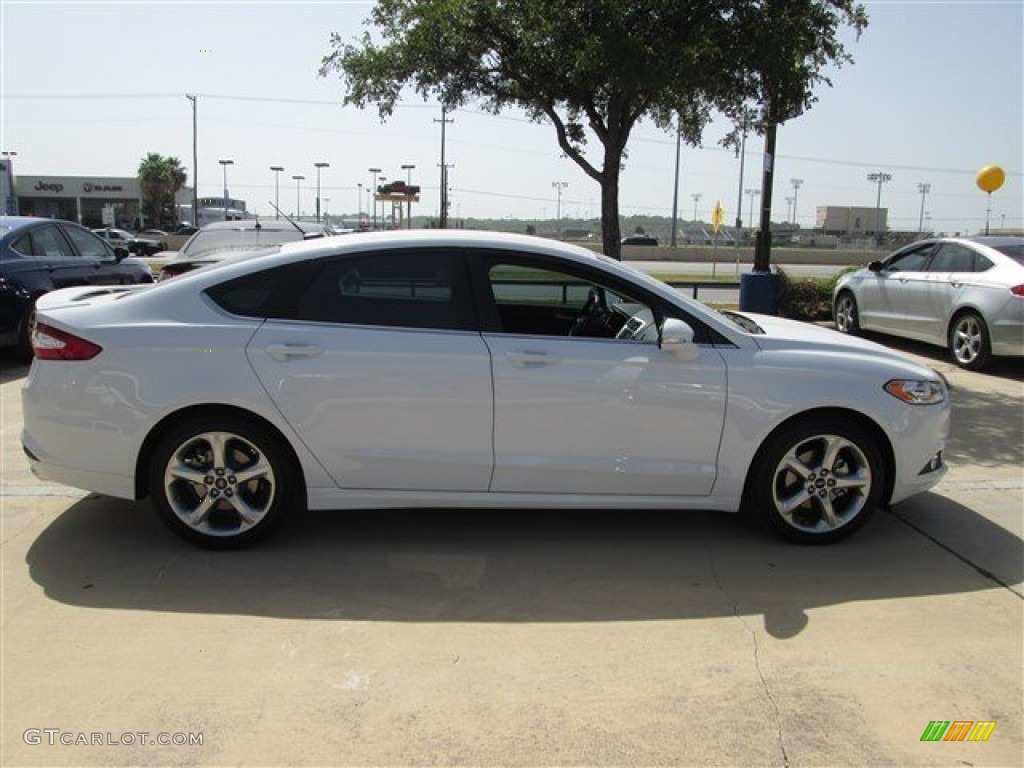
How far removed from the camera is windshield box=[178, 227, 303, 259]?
9.40m

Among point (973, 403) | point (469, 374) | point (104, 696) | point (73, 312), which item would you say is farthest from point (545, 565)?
point (973, 403)

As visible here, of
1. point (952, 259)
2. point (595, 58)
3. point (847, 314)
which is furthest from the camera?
point (847, 314)

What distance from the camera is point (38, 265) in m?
9.07

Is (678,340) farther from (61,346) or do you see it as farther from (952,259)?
(952,259)

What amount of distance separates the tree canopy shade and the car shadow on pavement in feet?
17.4

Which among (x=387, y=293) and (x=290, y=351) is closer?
(x=290, y=351)

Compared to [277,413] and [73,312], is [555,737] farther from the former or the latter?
[73,312]

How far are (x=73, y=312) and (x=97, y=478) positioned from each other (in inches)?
33.2

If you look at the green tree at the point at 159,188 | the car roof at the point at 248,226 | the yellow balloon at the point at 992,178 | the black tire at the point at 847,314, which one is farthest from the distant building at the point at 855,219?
the car roof at the point at 248,226

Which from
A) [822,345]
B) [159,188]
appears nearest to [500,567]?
[822,345]

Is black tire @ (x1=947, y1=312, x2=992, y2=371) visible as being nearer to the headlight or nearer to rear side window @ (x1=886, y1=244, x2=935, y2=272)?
rear side window @ (x1=886, y1=244, x2=935, y2=272)

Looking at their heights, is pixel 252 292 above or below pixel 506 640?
above

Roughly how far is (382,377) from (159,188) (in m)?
81.3

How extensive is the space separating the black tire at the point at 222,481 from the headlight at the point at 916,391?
309 cm
